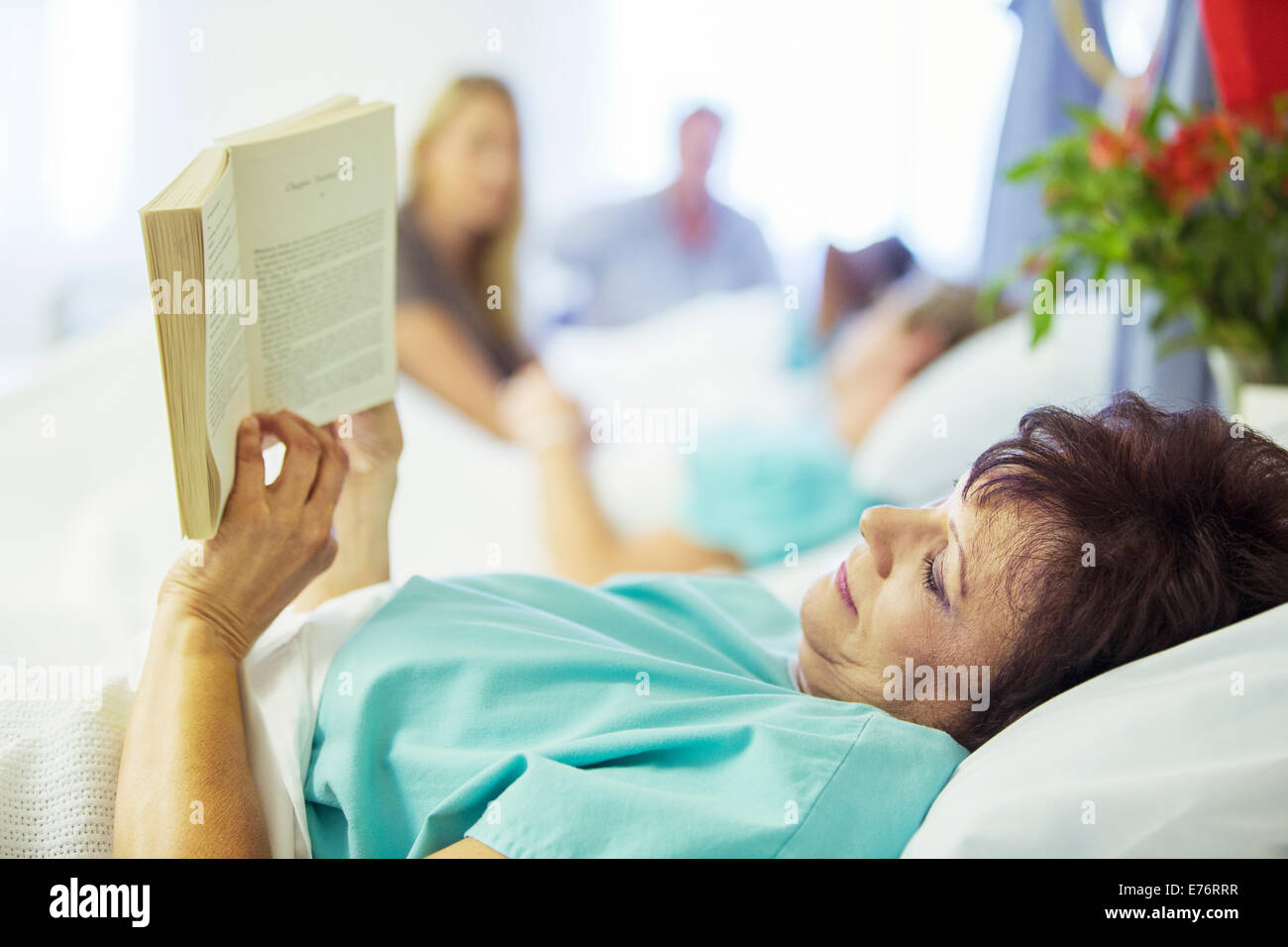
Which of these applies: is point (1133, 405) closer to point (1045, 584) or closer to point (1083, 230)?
point (1045, 584)

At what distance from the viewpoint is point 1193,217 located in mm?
1669

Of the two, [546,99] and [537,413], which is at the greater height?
[546,99]

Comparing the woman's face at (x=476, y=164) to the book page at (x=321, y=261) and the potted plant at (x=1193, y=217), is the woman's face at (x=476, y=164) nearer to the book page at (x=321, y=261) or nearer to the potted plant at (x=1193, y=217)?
the potted plant at (x=1193, y=217)

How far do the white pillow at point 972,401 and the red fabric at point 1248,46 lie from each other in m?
0.42

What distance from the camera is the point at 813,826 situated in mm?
666

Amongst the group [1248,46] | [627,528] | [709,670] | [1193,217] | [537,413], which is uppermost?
[1248,46]

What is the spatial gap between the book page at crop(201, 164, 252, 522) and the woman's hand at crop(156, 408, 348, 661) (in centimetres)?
2

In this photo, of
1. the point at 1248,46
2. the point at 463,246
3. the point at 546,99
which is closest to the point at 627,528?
the point at 463,246

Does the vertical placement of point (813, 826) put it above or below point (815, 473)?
above

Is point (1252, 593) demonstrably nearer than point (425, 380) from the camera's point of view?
Yes

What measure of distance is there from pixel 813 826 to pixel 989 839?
0.34 ft

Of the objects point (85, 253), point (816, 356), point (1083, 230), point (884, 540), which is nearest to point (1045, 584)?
point (884, 540)

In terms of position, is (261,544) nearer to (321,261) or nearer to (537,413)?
(321,261)

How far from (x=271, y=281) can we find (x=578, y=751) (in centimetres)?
44
